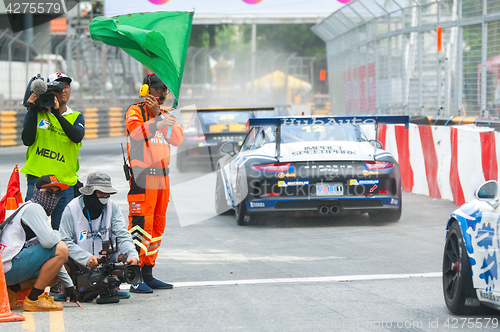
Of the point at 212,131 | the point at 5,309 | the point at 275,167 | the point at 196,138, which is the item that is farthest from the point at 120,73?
the point at 5,309

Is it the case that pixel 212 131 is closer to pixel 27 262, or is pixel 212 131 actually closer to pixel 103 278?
pixel 103 278

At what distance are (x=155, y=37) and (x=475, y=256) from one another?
306 cm

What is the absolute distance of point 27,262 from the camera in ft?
17.5

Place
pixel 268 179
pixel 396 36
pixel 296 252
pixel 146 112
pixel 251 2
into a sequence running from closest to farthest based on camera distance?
pixel 146 112, pixel 296 252, pixel 268 179, pixel 396 36, pixel 251 2

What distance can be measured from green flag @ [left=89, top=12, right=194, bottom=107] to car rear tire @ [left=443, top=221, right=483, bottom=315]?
2437mm

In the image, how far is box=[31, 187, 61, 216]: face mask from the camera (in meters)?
5.93

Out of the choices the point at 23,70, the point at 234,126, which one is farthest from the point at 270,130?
the point at 23,70

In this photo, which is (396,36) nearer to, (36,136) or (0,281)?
(36,136)

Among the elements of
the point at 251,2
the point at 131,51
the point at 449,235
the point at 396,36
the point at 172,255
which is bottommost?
the point at 172,255

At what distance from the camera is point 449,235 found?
5.28 metres

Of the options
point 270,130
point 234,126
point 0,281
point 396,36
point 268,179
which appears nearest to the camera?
point 0,281

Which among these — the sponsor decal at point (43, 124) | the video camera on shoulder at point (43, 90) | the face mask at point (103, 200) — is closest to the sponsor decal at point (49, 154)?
the sponsor decal at point (43, 124)

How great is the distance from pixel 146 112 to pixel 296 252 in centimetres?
246

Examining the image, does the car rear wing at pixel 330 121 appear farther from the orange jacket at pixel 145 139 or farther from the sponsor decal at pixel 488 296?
the sponsor decal at pixel 488 296
